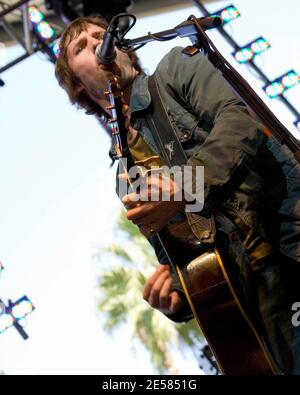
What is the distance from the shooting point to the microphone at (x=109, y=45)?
77.4 inches

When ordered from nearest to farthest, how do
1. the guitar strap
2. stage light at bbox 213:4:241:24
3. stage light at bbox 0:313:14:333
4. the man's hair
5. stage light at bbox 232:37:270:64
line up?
1. the guitar strap
2. the man's hair
3. stage light at bbox 0:313:14:333
4. stage light at bbox 213:4:241:24
5. stage light at bbox 232:37:270:64

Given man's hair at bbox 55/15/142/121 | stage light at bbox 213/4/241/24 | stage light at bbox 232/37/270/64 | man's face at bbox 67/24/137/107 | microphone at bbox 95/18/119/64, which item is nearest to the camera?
microphone at bbox 95/18/119/64

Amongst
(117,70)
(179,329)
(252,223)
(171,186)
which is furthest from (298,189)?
(179,329)

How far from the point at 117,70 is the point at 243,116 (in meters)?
0.67

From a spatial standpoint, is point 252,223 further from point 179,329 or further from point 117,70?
point 179,329

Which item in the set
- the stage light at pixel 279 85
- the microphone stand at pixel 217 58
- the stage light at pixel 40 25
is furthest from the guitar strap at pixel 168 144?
the stage light at pixel 279 85

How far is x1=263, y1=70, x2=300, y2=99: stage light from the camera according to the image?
27.1ft

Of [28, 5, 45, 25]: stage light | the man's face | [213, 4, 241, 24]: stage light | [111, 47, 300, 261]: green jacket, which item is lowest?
[111, 47, 300, 261]: green jacket

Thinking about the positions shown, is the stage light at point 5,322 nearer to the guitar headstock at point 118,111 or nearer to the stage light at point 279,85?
the stage light at point 279,85

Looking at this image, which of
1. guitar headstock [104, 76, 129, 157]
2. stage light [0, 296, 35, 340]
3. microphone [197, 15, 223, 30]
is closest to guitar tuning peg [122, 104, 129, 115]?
guitar headstock [104, 76, 129, 157]

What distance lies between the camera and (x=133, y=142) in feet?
7.97

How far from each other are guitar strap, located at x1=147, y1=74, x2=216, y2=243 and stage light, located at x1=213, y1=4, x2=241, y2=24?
6035 millimetres

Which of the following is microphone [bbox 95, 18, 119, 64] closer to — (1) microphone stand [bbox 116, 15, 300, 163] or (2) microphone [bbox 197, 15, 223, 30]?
(1) microphone stand [bbox 116, 15, 300, 163]
